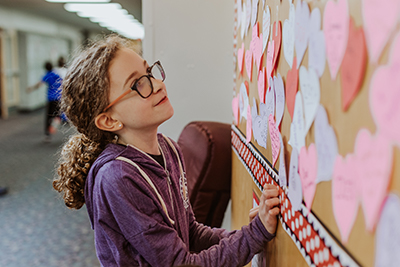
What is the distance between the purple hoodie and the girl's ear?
0.18 feet

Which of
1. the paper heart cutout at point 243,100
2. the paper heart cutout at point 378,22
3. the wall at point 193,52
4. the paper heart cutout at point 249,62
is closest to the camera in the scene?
the paper heart cutout at point 378,22

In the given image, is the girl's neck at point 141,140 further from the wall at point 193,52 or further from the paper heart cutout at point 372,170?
the wall at point 193,52

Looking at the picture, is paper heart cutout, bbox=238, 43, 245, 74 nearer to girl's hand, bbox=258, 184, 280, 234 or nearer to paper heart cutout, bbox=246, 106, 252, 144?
paper heart cutout, bbox=246, 106, 252, 144

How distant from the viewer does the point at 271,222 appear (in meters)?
1.09

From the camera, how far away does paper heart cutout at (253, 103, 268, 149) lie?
1197mm

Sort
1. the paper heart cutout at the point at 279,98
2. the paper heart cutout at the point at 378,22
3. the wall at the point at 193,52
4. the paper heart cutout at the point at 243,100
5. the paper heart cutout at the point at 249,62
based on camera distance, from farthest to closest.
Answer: the wall at the point at 193,52 < the paper heart cutout at the point at 243,100 < the paper heart cutout at the point at 249,62 < the paper heart cutout at the point at 279,98 < the paper heart cutout at the point at 378,22

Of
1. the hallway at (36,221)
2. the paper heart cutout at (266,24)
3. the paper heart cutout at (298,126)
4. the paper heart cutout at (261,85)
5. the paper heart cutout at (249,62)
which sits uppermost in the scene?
the paper heart cutout at (266,24)

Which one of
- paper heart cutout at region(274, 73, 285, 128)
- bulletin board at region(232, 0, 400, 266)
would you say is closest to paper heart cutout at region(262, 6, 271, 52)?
bulletin board at region(232, 0, 400, 266)

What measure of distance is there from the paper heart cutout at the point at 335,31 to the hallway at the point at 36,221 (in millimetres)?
1207

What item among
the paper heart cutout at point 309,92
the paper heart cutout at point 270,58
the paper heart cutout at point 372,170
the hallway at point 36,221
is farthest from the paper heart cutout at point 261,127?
the hallway at point 36,221

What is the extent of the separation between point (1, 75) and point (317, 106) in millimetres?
10295

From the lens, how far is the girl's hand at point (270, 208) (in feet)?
3.51

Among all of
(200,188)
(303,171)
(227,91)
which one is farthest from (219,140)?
(303,171)

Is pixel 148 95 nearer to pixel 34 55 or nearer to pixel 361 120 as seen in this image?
pixel 361 120
